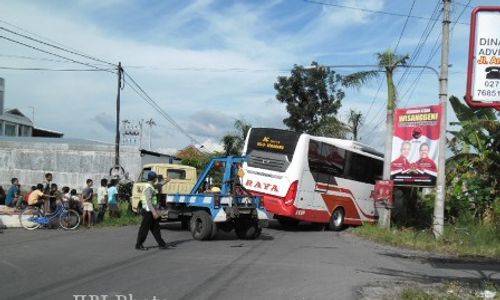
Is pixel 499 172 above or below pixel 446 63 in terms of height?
below

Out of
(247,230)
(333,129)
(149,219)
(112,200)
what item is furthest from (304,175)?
(333,129)

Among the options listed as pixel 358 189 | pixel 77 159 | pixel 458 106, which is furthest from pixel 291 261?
pixel 77 159

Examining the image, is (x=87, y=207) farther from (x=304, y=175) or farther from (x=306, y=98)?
(x=306, y=98)

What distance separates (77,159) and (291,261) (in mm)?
23989

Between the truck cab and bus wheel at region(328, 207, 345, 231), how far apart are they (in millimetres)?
6432

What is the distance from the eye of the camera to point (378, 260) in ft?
42.8

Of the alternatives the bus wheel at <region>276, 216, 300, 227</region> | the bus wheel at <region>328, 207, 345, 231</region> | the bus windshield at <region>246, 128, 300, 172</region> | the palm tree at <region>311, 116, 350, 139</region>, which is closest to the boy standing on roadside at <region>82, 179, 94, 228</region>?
the bus windshield at <region>246, 128, 300, 172</region>

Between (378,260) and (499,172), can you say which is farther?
(499,172)

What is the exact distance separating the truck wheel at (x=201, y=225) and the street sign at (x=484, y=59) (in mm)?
8287


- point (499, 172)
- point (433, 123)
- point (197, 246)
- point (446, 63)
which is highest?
→ point (446, 63)

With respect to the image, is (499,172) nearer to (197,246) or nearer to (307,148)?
(307,148)

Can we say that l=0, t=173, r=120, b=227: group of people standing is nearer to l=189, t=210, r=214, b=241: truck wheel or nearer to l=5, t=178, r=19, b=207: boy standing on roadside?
l=5, t=178, r=19, b=207: boy standing on roadside

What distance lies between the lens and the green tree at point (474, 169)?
70.3 ft

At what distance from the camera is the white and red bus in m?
19.4
